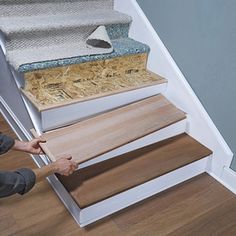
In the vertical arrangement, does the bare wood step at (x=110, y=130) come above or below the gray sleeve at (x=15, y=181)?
below

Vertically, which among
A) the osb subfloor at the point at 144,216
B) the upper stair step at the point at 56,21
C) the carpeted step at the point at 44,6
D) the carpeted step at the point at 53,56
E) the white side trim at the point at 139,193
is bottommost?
the osb subfloor at the point at 144,216

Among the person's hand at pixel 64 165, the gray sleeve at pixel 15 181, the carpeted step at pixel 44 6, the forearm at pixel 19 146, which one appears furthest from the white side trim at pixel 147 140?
the carpeted step at pixel 44 6

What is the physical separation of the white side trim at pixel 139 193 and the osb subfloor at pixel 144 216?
3 cm

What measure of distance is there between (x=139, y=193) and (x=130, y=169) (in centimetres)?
12

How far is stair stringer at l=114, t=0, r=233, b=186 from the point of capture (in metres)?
1.71

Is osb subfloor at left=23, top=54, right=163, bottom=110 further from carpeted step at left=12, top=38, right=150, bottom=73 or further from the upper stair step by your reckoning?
the upper stair step

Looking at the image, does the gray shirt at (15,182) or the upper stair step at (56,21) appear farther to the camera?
the upper stair step at (56,21)

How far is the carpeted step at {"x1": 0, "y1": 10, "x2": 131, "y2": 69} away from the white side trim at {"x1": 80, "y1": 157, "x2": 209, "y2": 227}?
741 millimetres

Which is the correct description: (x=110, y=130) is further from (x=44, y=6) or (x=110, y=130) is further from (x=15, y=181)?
(x=44, y=6)

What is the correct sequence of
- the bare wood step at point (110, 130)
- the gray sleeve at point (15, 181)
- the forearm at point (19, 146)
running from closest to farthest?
1. the gray sleeve at point (15, 181)
2. the forearm at point (19, 146)
3. the bare wood step at point (110, 130)

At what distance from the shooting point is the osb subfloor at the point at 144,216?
4.52ft

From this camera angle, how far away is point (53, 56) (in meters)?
1.63

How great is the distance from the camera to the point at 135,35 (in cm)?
201

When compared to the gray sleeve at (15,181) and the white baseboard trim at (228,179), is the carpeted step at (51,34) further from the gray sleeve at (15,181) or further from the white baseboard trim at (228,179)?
the white baseboard trim at (228,179)
